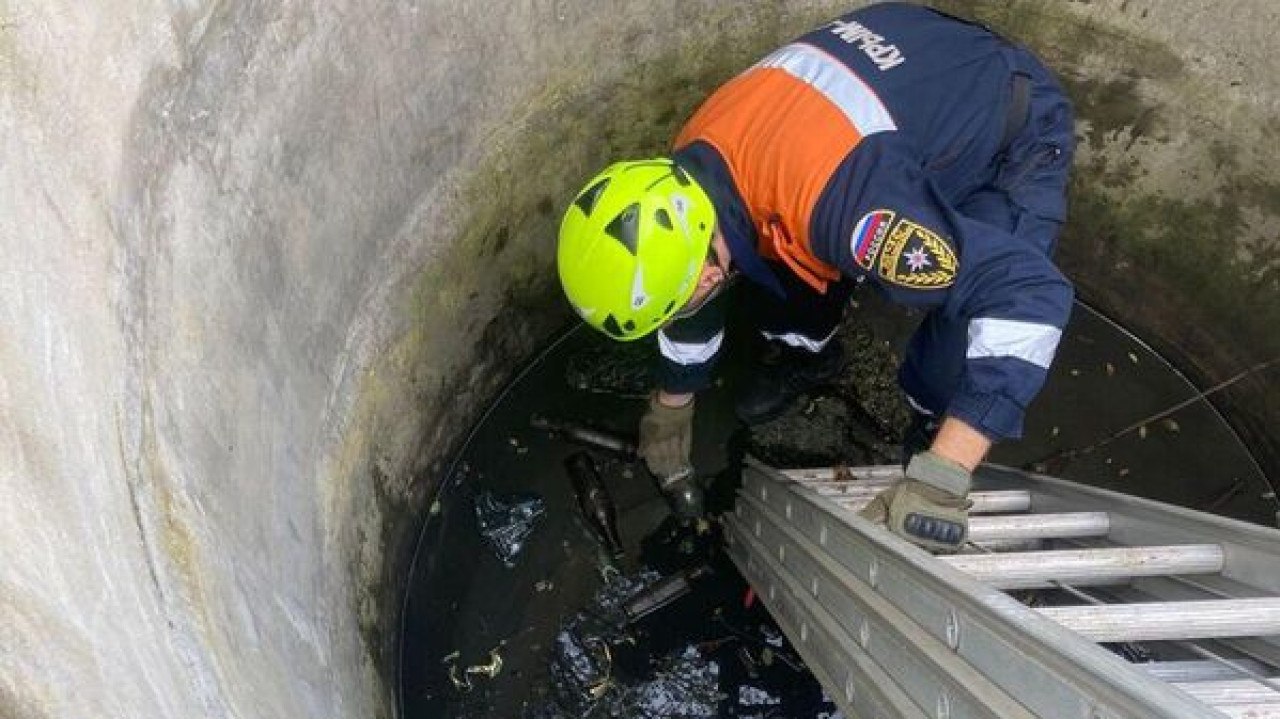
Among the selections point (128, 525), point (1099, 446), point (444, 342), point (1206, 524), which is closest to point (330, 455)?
point (444, 342)

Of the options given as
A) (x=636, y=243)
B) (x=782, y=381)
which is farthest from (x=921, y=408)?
(x=636, y=243)

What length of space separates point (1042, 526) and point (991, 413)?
0.41m

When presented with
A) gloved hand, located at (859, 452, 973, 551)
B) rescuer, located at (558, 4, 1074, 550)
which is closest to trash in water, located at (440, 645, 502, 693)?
rescuer, located at (558, 4, 1074, 550)

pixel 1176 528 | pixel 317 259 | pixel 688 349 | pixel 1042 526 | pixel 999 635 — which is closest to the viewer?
pixel 999 635

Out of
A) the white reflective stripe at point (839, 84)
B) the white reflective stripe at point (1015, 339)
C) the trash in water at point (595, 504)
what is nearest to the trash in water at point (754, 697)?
the trash in water at point (595, 504)

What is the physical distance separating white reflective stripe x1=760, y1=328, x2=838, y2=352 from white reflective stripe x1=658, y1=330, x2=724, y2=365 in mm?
528

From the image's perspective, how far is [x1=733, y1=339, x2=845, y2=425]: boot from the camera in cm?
389

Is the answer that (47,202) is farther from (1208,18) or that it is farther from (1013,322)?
(1208,18)

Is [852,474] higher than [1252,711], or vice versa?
[1252,711]

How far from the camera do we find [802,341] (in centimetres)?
370

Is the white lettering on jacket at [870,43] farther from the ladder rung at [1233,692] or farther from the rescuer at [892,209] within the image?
the ladder rung at [1233,692]

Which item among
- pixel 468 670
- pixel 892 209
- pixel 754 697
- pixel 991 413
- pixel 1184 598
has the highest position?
pixel 892 209

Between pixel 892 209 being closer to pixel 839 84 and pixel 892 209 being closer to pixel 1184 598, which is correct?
pixel 839 84

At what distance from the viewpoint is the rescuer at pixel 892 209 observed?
7.83 ft
